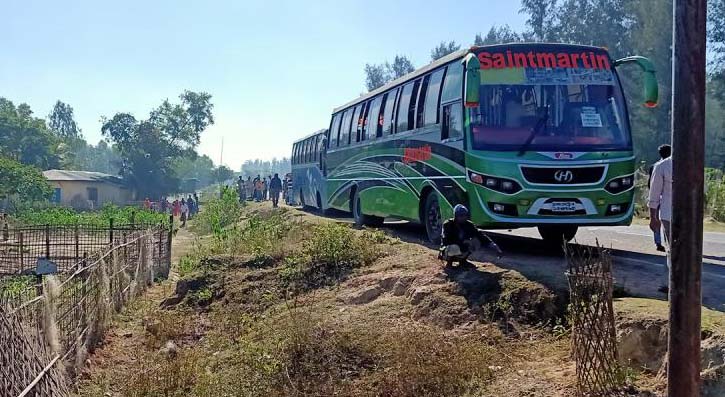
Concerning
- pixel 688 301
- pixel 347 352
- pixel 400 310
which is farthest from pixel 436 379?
pixel 688 301

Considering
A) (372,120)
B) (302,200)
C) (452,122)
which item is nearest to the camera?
(452,122)

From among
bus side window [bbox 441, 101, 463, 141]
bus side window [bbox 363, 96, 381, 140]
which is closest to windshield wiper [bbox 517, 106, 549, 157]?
bus side window [bbox 441, 101, 463, 141]

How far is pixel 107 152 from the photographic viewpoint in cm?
15100

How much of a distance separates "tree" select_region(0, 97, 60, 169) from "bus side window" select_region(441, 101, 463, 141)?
209 ft

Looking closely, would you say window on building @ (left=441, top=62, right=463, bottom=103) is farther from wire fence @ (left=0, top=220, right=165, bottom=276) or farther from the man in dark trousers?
wire fence @ (left=0, top=220, right=165, bottom=276)

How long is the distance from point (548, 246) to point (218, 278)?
5711 millimetres

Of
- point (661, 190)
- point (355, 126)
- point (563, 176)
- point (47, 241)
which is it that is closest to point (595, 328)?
Result: point (661, 190)

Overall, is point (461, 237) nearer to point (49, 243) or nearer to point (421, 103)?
point (421, 103)

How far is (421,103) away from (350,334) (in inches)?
212

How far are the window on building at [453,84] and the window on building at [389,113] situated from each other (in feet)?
9.07

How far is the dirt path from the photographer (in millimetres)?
7938

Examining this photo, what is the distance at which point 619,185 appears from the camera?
8883 mm

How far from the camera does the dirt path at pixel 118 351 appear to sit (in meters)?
7.94

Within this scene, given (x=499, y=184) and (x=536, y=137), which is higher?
(x=536, y=137)
